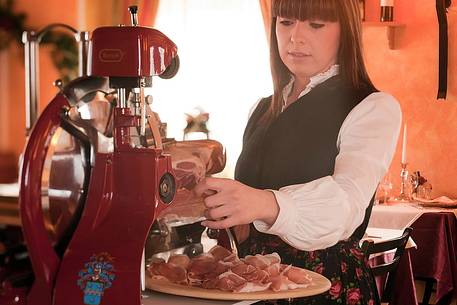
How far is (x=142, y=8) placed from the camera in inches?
70.3

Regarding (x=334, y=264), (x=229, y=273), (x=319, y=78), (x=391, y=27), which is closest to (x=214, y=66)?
(x=319, y=78)

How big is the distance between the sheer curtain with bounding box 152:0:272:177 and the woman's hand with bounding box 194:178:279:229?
0.23 m

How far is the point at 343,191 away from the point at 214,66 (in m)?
0.45

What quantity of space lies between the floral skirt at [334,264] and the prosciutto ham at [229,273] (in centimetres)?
14

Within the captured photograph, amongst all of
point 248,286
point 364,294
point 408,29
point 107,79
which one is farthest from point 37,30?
point 408,29

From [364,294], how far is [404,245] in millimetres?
319

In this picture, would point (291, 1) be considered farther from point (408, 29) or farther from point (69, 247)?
point (69, 247)

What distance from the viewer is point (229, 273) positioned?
1439 mm

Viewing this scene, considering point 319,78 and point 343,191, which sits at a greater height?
point 319,78

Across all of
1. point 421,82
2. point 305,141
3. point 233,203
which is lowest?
point 233,203

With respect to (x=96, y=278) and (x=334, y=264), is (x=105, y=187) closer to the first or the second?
(x=96, y=278)

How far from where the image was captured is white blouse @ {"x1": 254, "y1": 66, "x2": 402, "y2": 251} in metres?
1.65

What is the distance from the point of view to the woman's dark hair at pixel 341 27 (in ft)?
5.59

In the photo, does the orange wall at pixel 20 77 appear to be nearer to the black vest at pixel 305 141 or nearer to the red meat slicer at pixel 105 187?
the red meat slicer at pixel 105 187
